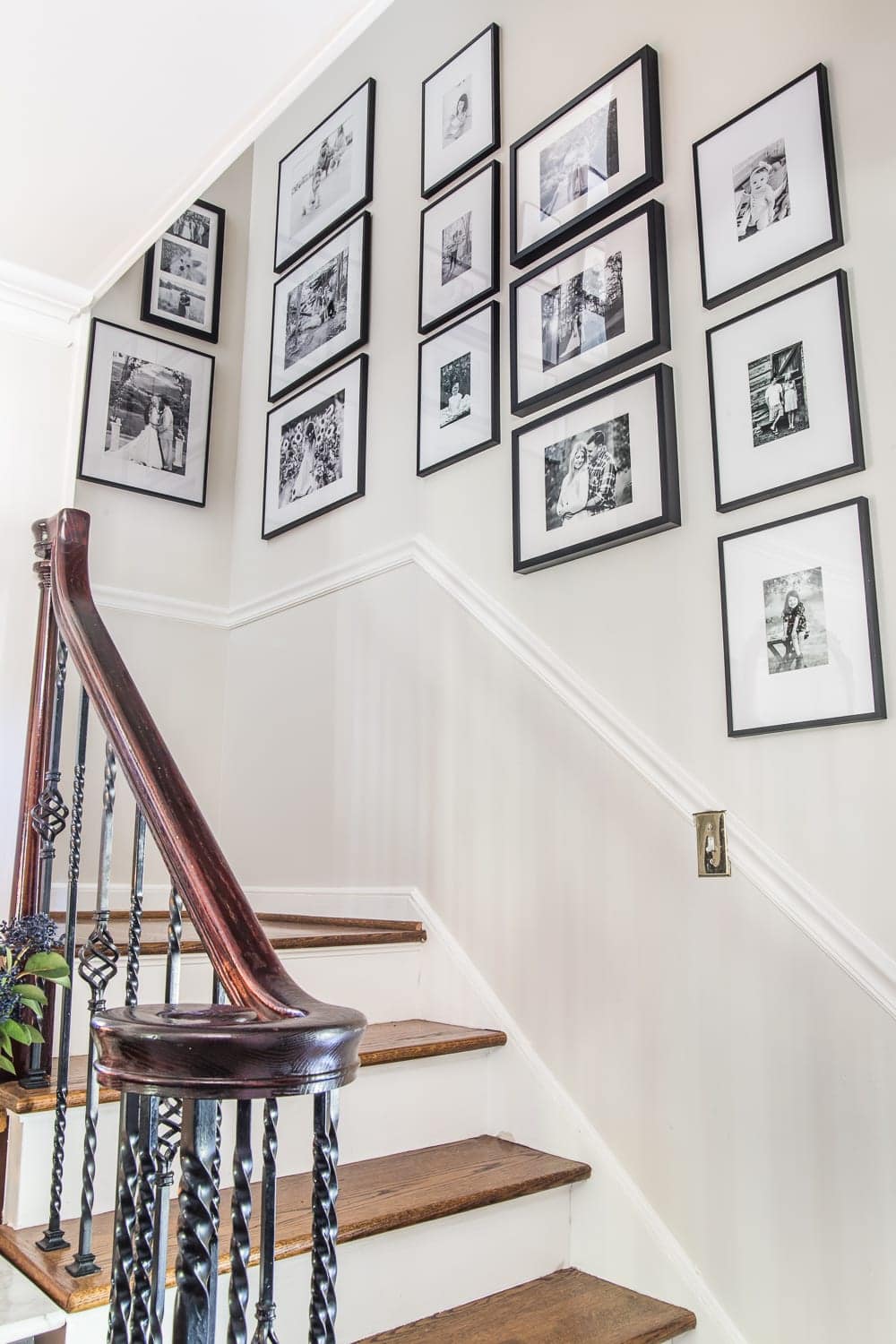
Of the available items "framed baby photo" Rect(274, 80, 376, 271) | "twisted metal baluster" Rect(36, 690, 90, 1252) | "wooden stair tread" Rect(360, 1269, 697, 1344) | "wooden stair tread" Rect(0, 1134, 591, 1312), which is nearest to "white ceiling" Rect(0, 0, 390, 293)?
"twisted metal baluster" Rect(36, 690, 90, 1252)

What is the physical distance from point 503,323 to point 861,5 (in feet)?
3.37

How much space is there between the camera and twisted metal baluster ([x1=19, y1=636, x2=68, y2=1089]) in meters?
1.79

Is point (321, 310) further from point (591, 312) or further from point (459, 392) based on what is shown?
point (591, 312)

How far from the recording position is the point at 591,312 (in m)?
2.40

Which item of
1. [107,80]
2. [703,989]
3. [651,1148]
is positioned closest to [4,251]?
[107,80]

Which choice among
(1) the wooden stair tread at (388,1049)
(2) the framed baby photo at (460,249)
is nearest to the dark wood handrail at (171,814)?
(1) the wooden stair tread at (388,1049)

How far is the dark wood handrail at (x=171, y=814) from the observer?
120cm

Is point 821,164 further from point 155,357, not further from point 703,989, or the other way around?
point 155,357

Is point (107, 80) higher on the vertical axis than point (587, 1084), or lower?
higher

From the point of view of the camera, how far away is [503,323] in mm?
2688

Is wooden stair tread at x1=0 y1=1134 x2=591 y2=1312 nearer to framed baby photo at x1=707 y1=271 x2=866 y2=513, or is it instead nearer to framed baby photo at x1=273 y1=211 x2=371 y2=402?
framed baby photo at x1=707 y1=271 x2=866 y2=513

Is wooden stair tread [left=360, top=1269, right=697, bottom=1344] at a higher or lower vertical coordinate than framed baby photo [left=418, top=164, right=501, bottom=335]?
lower

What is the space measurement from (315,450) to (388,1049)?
1.94 meters

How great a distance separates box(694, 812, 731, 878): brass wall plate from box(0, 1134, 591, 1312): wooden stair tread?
634 millimetres
